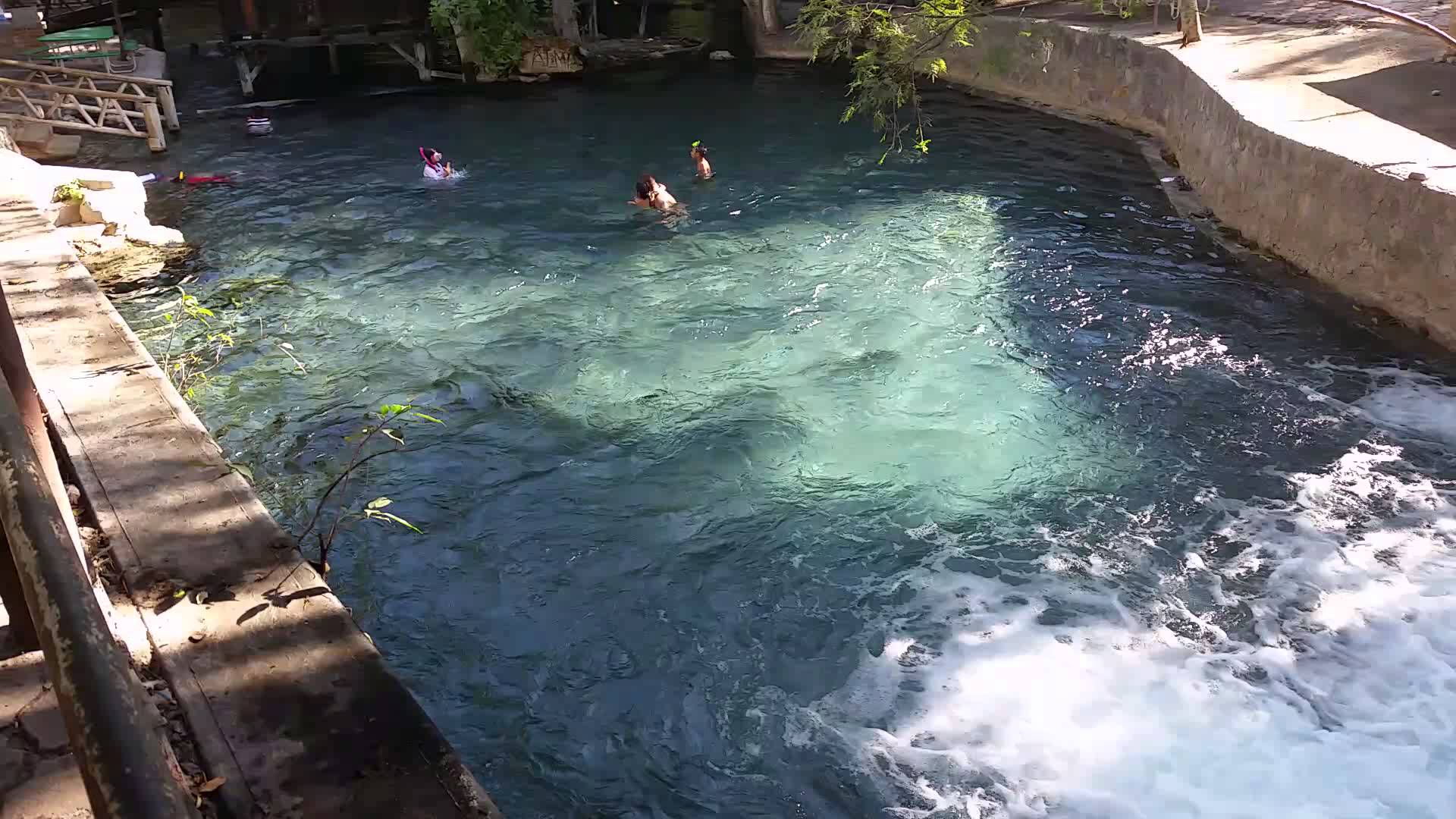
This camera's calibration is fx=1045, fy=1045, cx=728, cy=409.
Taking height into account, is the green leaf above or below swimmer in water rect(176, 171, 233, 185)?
below

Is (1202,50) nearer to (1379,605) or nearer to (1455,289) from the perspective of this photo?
(1455,289)

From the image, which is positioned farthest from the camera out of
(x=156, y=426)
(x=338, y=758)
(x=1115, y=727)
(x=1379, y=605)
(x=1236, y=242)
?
(x=1236, y=242)

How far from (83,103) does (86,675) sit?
20236 millimetres

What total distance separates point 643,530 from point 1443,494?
5.37 meters

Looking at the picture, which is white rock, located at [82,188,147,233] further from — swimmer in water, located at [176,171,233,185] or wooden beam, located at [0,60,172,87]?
wooden beam, located at [0,60,172,87]

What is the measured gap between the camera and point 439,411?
8.52 metres

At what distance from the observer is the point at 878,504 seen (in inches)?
285

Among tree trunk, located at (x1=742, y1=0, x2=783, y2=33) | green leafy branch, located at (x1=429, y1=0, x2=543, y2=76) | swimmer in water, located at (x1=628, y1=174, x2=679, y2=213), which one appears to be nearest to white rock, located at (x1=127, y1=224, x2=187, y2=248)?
swimmer in water, located at (x1=628, y1=174, x2=679, y2=213)

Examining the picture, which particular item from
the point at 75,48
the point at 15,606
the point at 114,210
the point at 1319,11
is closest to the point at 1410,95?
the point at 1319,11

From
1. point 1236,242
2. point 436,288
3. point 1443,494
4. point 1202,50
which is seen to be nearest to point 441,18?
point 436,288

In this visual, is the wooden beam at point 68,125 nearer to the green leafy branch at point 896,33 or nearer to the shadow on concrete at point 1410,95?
the green leafy branch at point 896,33

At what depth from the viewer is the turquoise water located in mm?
5277

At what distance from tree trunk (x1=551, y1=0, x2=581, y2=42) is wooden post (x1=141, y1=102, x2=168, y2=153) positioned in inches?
366

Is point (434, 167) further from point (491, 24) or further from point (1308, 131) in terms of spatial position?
point (1308, 131)
